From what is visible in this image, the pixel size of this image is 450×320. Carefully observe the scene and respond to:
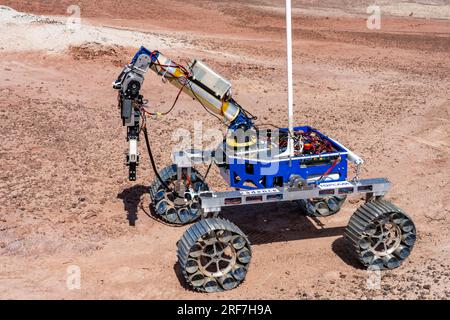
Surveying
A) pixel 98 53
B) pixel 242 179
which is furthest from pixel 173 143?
pixel 98 53

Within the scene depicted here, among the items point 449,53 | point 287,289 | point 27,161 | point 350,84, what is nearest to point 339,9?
point 449,53

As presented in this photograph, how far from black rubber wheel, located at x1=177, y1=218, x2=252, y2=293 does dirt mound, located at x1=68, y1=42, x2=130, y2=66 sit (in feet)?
43.1

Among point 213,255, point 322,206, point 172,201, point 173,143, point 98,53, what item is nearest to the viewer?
point 213,255

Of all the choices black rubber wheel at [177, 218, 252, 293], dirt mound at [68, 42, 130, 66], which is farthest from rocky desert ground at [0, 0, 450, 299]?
black rubber wheel at [177, 218, 252, 293]

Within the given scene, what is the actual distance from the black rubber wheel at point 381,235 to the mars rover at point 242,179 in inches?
0.6

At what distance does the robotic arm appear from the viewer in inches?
383

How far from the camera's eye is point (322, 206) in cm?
1205

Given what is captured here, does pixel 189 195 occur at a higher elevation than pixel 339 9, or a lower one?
lower

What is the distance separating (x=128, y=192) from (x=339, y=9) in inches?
1279

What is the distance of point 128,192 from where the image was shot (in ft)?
41.9

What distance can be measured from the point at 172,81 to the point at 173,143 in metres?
5.47

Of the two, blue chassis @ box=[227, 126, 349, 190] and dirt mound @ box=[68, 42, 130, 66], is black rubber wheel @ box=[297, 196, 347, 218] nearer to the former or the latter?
blue chassis @ box=[227, 126, 349, 190]

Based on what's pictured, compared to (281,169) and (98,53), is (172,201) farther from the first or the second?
(98,53)

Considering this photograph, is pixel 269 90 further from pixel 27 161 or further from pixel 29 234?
pixel 29 234
